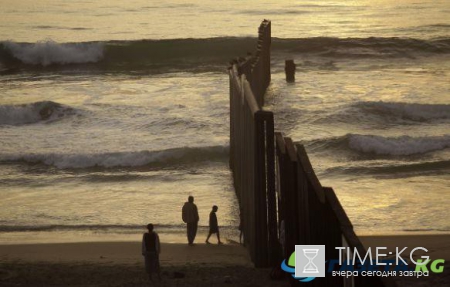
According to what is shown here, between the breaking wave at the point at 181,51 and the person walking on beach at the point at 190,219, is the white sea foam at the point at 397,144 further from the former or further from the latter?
the breaking wave at the point at 181,51

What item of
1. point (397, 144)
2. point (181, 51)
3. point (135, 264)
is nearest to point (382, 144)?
point (397, 144)

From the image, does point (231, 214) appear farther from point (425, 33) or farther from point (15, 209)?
point (425, 33)

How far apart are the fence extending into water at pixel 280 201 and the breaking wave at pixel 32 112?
15511 millimetres

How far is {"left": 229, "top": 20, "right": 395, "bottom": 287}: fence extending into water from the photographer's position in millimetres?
10219

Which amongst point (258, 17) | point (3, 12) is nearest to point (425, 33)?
point (258, 17)

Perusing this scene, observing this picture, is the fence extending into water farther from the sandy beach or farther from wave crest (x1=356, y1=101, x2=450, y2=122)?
wave crest (x1=356, y1=101, x2=450, y2=122)

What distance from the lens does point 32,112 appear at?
34781mm

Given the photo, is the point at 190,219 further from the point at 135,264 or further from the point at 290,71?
the point at 290,71

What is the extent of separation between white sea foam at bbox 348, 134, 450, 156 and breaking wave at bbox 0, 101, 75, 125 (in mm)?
10664

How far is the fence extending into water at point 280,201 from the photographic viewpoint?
10219 millimetres

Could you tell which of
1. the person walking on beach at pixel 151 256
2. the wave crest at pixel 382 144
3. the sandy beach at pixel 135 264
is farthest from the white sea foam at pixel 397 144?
the person walking on beach at pixel 151 256

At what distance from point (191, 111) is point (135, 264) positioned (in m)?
18.4

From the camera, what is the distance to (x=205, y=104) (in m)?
35.8

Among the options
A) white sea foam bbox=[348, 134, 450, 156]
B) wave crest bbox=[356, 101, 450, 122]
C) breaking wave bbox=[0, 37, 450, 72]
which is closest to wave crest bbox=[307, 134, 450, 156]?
white sea foam bbox=[348, 134, 450, 156]
